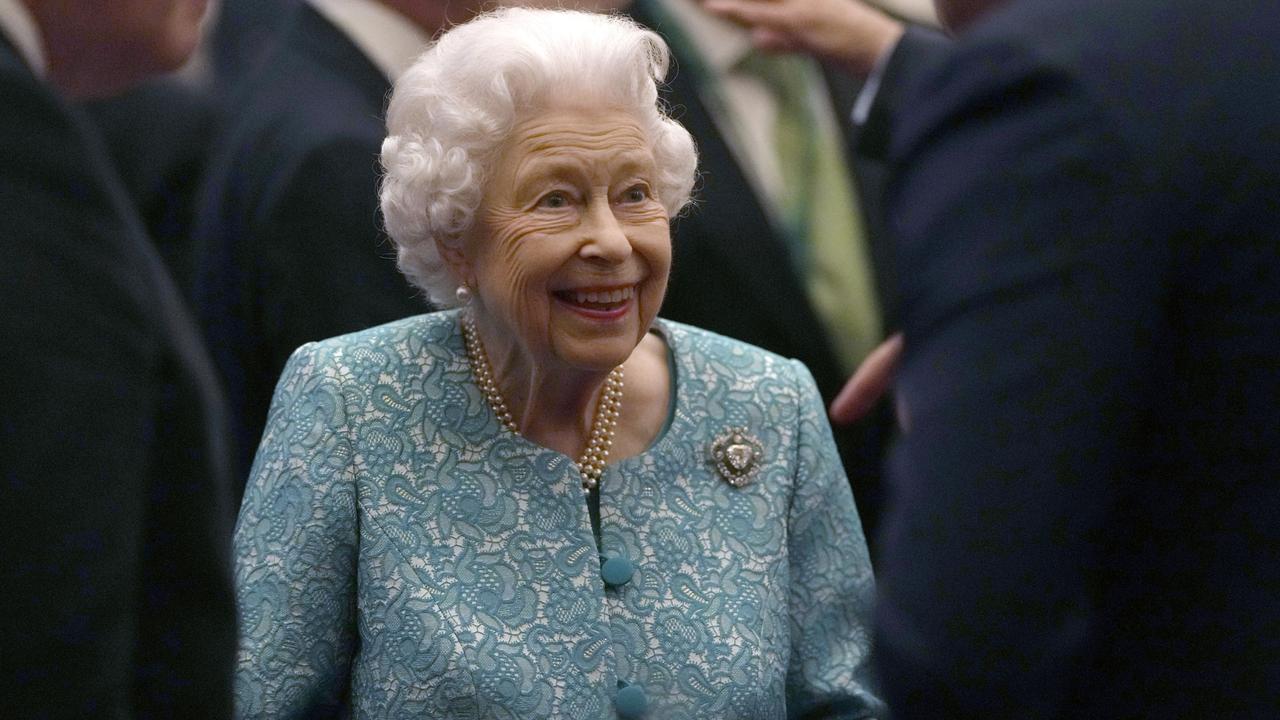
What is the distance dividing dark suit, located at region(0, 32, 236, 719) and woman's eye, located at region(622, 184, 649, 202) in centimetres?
114

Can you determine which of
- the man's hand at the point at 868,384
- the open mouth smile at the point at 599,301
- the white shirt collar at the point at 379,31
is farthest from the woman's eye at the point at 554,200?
the white shirt collar at the point at 379,31

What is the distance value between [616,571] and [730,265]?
950 mm

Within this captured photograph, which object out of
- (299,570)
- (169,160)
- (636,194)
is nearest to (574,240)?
(636,194)

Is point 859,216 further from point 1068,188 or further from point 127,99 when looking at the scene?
point 1068,188

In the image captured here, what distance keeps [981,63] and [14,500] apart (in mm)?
925

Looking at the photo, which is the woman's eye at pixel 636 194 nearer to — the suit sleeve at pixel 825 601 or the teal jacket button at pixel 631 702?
the suit sleeve at pixel 825 601

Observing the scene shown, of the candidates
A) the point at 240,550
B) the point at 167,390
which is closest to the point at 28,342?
the point at 167,390

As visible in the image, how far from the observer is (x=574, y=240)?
8.13 ft

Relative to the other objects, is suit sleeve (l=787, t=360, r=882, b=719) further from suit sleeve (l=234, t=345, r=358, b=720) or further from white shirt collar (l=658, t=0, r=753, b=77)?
white shirt collar (l=658, t=0, r=753, b=77)

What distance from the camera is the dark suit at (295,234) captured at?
115 inches

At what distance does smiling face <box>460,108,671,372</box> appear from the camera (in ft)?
8.13

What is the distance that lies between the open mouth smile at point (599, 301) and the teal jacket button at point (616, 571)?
0.38 metres

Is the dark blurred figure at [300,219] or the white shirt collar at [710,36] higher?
the white shirt collar at [710,36]

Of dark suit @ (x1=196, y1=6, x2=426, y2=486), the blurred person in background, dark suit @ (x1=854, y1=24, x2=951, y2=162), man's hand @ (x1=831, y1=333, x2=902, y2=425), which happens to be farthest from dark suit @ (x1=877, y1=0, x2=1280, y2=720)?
dark suit @ (x1=854, y1=24, x2=951, y2=162)
